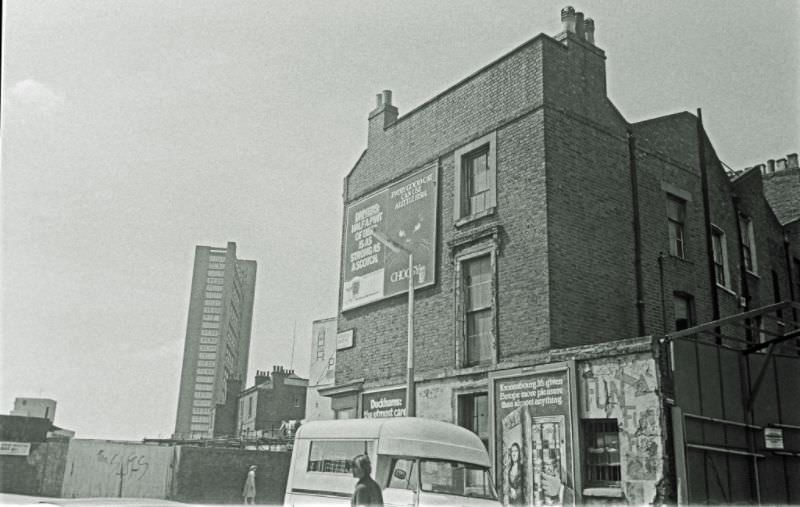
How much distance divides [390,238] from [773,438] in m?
10.8

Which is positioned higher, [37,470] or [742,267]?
[742,267]

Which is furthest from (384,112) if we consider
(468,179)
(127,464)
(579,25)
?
(127,464)

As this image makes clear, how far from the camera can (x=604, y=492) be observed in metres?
13.5

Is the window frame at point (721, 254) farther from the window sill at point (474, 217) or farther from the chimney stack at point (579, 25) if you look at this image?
the window sill at point (474, 217)

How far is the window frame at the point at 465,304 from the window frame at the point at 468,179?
3.08ft

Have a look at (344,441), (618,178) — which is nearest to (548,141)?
(618,178)

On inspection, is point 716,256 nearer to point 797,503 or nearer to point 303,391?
point 797,503

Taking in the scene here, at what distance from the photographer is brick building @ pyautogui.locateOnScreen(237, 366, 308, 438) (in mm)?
48844

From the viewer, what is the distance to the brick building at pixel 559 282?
13797 millimetres

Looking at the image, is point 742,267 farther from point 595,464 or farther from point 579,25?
point 595,464

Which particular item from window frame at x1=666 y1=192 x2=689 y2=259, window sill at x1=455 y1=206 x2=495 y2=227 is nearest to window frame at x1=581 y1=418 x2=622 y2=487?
window sill at x1=455 y1=206 x2=495 y2=227

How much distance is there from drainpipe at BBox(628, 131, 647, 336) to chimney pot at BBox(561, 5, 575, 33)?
3.15 m

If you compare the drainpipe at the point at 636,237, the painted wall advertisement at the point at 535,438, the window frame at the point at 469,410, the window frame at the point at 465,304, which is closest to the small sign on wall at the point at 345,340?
the window frame at the point at 465,304

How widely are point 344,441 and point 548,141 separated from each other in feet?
29.6
